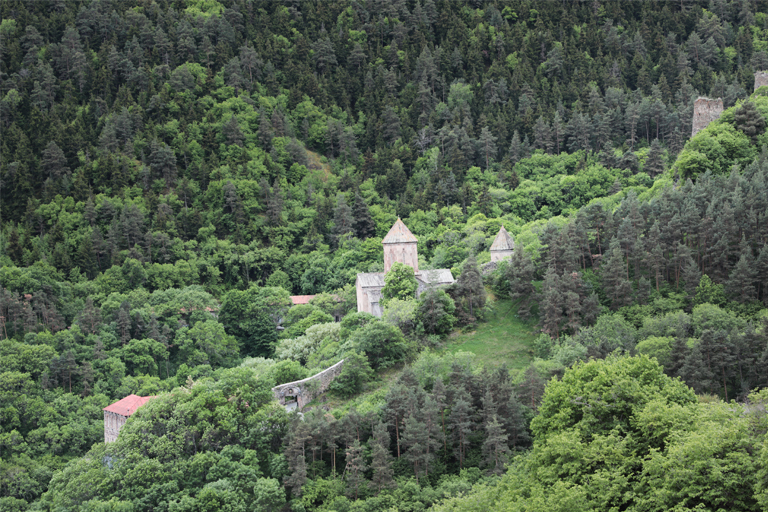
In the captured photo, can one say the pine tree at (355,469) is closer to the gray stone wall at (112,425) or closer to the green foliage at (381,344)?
the green foliage at (381,344)

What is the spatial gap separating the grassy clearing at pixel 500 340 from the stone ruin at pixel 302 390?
878cm

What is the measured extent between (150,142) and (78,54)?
21.2 metres

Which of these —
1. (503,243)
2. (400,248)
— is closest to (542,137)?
(503,243)

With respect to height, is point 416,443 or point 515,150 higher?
point 515,150

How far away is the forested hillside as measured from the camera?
48.2 m

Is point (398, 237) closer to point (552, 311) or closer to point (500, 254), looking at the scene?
point (500, 254)

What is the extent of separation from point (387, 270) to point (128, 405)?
70.7 ft

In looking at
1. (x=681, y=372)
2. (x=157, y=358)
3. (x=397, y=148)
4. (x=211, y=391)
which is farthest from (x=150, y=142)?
(x=681, y=372)

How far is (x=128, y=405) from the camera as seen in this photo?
6444 centimetres

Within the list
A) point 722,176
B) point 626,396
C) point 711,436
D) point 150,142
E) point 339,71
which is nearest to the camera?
point 711,436

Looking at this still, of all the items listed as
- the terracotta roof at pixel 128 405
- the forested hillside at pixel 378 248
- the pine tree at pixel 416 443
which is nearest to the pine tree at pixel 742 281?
the forested hillside at pixel 378 248

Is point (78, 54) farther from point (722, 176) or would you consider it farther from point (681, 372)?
point (681, 372)

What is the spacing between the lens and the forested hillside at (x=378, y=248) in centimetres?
4822

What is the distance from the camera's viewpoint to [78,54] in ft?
382
